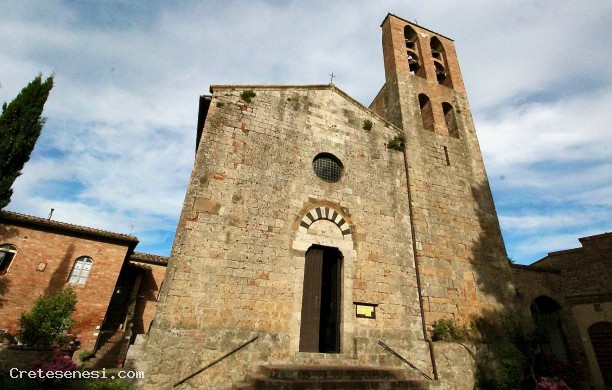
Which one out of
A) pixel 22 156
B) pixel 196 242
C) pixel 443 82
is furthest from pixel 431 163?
pixel 22 156

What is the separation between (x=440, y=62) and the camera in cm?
1502

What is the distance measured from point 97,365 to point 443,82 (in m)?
19.8

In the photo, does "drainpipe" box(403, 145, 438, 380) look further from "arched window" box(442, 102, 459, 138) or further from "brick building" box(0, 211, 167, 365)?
"brick building" box(0, 211, 167, 365)

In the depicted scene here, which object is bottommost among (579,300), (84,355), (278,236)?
(84,355)

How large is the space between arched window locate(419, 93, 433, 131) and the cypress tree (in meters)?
17.3

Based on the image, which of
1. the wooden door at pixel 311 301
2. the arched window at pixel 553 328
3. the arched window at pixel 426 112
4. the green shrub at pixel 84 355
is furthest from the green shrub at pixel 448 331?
the green shrub at pixel 84 355

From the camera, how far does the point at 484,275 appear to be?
384 inches

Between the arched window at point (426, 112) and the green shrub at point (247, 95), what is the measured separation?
24.5 feet

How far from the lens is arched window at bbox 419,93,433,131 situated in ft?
41.5

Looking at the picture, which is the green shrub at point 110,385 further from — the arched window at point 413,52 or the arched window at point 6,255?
the arched window at point 413,52

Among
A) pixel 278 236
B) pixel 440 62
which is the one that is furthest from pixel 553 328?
pixel 278 236

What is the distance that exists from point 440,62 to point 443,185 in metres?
7.71

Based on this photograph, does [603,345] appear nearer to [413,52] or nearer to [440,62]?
[440,62]

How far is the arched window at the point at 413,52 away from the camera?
14367 mm
